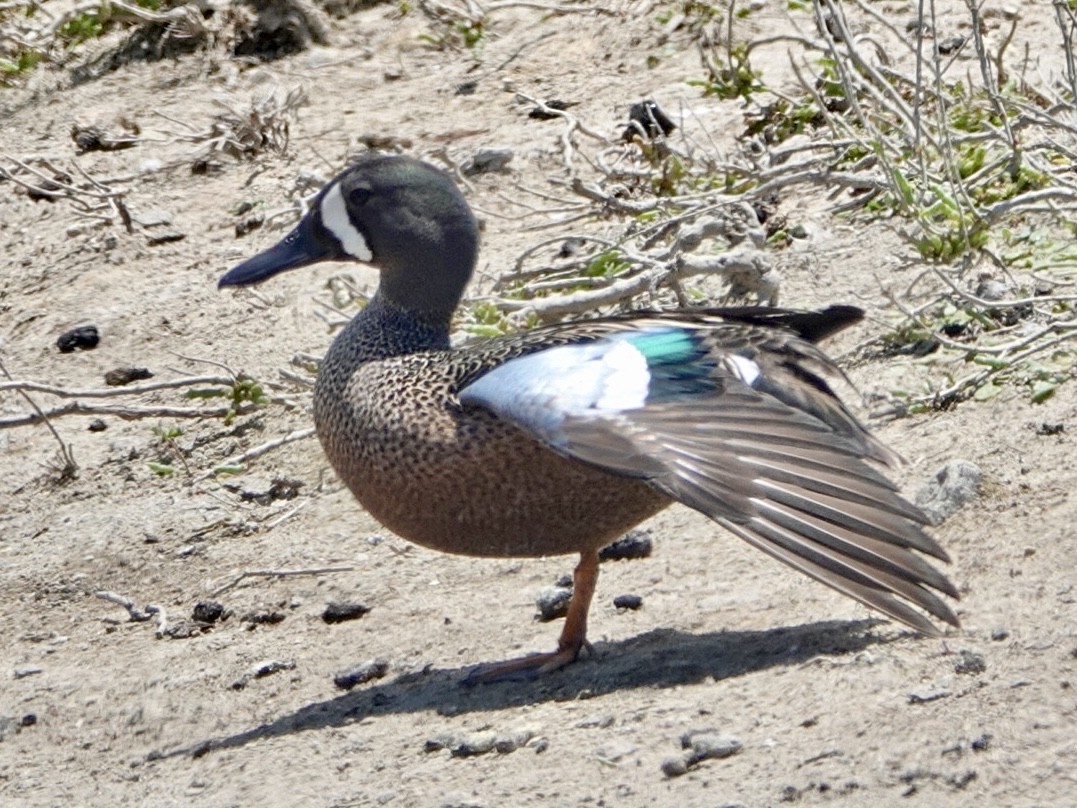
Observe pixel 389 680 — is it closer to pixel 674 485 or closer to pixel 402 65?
pixel 674 485

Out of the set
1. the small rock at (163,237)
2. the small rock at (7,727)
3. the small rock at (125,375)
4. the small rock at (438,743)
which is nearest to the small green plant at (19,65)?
the small rock at (163,237)

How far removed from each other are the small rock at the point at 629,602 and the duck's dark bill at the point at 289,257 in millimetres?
1119

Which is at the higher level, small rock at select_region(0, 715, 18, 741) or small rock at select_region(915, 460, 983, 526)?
small rock at select_region(915, 460, 983, 526)

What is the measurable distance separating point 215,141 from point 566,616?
3862mm

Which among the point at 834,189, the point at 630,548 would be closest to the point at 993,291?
the point at 834,189

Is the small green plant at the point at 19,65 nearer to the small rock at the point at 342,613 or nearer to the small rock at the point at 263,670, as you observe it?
the small rock at the point at 342,613

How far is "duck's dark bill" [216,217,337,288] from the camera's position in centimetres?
499

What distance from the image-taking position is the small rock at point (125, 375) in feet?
22.1

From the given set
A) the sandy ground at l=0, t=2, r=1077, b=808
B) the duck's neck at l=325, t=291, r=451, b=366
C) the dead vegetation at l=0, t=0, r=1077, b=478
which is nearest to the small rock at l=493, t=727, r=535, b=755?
the sandy ground at l=0, t=2, r=1077, b=808

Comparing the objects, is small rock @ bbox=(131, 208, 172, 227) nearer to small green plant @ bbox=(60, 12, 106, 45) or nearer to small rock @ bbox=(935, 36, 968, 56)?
small green plant @ bbox=(60, 12, 106, 45)

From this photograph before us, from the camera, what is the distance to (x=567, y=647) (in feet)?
14.3

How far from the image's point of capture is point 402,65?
27.5 ft

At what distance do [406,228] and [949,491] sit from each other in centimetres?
143

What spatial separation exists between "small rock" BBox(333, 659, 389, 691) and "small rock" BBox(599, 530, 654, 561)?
2.29ft
